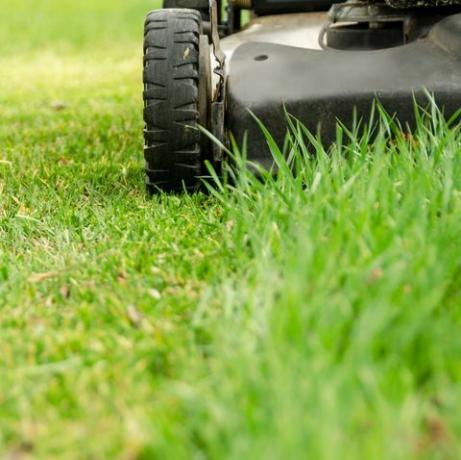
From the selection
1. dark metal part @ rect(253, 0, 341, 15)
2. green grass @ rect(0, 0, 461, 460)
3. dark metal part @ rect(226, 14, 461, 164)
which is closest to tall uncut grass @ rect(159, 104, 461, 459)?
green grass @ rect(0, 0, 461, 460)

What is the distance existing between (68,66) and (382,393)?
4603 millimetres

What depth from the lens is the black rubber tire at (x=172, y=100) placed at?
2.13 metres

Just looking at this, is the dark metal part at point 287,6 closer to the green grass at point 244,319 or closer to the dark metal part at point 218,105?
the dark metal part at point 218,105

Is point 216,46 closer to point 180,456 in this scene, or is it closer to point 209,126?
point 209,126

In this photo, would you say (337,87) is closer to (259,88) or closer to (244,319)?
(259,88)

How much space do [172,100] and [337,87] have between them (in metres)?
0.37

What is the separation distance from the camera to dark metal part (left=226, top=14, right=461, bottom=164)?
6.98 feet

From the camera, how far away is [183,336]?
130cm

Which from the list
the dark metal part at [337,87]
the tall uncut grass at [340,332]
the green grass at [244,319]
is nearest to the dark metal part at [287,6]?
the dark metal part at [337,87]

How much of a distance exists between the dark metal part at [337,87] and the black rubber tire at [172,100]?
10cm

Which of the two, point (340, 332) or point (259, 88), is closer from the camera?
point (340, 332)

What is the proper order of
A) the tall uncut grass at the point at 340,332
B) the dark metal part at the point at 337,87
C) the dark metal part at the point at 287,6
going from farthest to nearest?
the dark metal part at the point at 287,6 → the dark metal part at the point at 337,87 → the tall uncut grass at the point at 340,332

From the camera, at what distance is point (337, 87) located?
2.14 meters

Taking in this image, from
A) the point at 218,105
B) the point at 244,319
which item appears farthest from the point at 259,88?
the point at 244,319
